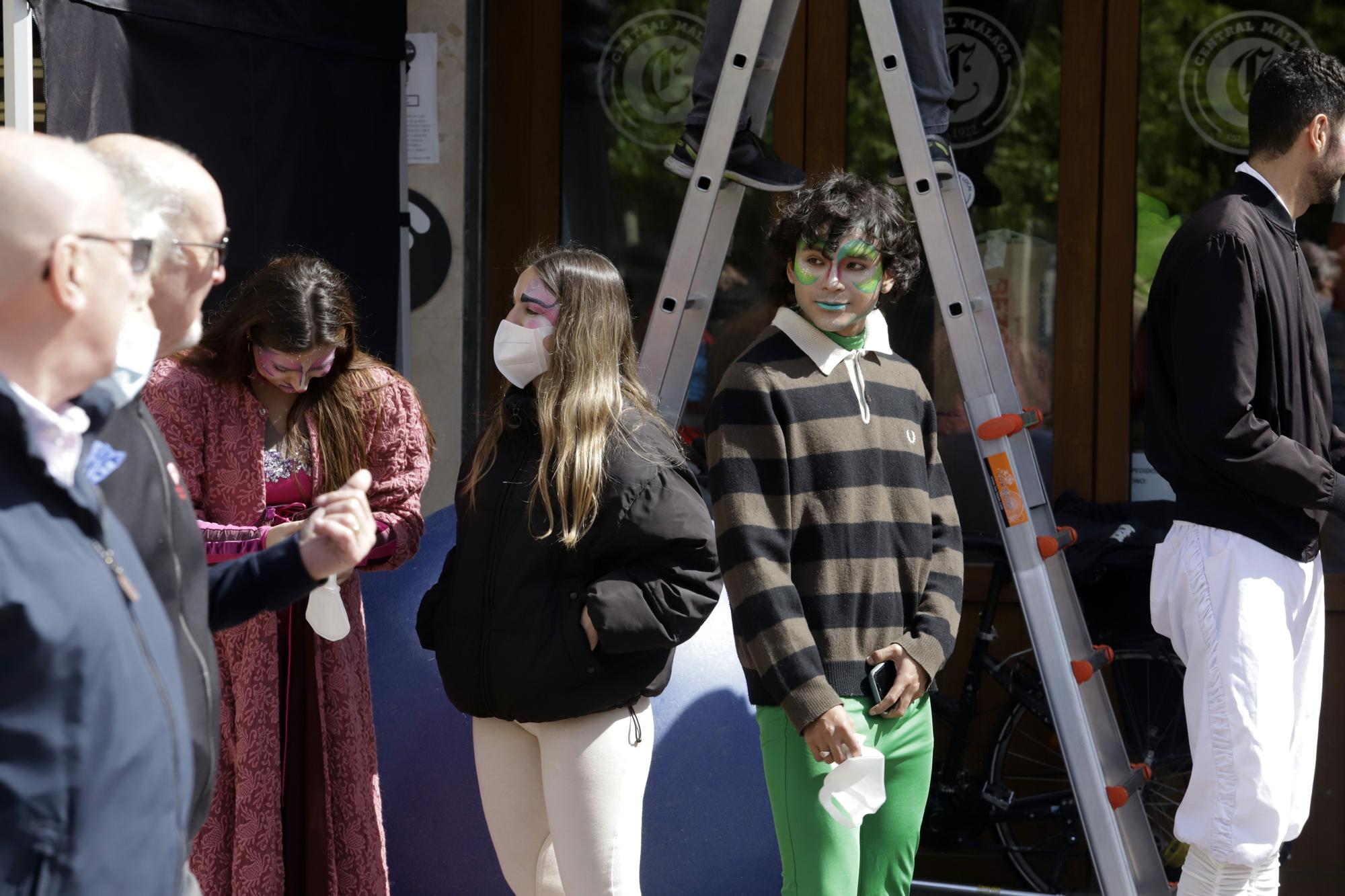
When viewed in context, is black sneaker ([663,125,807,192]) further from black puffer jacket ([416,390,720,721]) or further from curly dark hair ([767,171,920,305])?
black puffer jacket ([416,390,720,721])

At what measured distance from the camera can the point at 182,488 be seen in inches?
72.2

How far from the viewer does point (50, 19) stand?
335 centimetres

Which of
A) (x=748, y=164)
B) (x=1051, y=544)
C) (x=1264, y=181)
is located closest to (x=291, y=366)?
(x=748, y=164)

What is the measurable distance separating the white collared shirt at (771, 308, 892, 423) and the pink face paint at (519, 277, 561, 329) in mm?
441

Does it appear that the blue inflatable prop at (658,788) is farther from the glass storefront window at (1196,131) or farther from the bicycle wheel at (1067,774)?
the glass storefront window at (1196,131)

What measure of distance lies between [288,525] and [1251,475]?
193cm

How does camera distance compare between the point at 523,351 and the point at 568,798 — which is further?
the point at 523,351

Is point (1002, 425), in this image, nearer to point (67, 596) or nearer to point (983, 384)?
point (983, 384)

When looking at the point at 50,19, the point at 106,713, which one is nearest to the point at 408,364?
the point at 50,19

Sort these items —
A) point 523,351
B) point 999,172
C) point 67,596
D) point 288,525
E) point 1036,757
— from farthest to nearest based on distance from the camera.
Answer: point 999,172
point 1036,757
point 288,525
point 523,351
point 67,596

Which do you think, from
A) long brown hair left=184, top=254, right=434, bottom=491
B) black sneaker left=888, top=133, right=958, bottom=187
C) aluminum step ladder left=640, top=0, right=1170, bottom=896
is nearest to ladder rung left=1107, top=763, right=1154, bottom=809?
aluminum step ladder left=640, top=0, right=1170, bottom=896

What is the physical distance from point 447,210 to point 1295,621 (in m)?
2.90

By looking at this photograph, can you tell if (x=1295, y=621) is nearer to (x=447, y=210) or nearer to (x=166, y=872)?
(x=166, y=872)

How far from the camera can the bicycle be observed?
4250 mm
